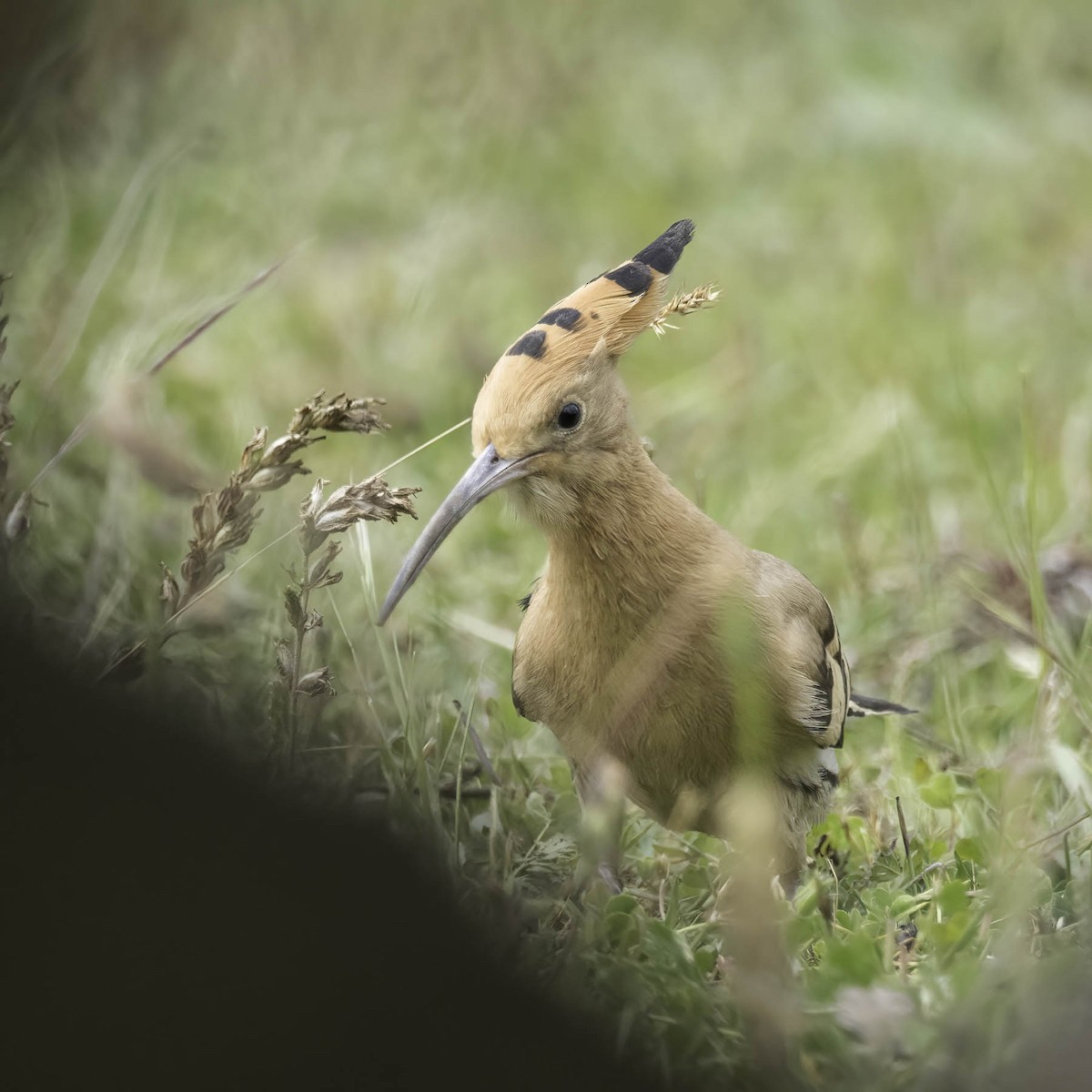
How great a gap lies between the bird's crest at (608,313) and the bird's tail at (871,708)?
2.79 feet

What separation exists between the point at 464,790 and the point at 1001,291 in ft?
11.6

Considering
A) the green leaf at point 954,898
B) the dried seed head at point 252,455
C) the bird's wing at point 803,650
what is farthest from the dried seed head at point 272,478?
the green leaf at point 954,898

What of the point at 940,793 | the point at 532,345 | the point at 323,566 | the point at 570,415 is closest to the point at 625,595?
the point at 570,415

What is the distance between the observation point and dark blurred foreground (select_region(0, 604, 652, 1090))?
116 centimetres

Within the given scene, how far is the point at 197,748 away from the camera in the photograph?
1.23 meters

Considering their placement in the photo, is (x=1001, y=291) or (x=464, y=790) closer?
(x=464, y=790)

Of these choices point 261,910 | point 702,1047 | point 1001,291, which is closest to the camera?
point 261,910

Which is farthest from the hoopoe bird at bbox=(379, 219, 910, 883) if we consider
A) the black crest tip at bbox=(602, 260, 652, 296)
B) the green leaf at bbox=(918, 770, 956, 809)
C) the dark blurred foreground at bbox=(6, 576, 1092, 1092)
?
the dark blurred foreground at bbox=(6, 576, 1092, 1092)

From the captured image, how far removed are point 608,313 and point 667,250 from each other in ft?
0.46

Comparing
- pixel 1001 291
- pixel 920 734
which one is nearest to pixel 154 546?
pixel 920 734

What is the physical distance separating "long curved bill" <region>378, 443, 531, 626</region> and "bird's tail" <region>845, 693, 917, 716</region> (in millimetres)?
867

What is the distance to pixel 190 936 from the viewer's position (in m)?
1.18

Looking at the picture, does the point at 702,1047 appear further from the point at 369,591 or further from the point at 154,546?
the point at 154,546

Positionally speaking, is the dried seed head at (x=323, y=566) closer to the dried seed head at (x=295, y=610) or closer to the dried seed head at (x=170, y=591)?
the dried seed head at (x=295, y=610)
